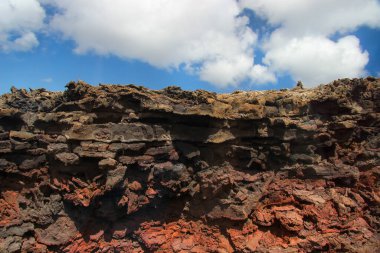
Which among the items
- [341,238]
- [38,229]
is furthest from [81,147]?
[341,238]

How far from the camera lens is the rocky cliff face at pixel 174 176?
15.4 meters

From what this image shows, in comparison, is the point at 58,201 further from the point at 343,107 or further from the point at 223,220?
the point at 343,107

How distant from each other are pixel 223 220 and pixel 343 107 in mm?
Answer: 9343

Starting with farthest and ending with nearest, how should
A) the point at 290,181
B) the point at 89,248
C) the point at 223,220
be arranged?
the point at 290,181 → the point at 223,220 → the point at 89,248

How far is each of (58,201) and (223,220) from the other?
7.99m

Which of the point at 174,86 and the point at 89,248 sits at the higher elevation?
the point at 174,86

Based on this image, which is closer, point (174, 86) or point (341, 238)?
point (341, 238)

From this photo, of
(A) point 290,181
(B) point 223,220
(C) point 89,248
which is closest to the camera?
(C) point 89,248

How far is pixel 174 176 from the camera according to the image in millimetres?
16188

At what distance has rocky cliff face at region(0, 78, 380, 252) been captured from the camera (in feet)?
50.4

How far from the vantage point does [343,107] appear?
60.8 feet

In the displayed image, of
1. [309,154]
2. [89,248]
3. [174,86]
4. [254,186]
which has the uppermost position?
[174,86]

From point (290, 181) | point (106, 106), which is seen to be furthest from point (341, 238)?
point (106, 106)

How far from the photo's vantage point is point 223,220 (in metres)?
16.2
